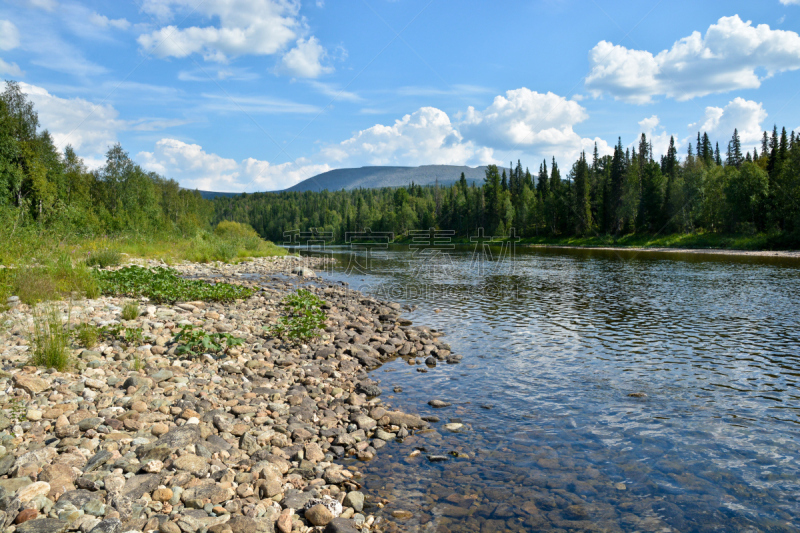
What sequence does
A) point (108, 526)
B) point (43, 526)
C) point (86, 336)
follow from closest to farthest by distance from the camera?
point (43, 526)
point (108, 526)
point (86, 336)

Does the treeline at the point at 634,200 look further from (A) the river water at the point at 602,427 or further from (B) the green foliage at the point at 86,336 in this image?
(B) the green foliage at the point at 86,336

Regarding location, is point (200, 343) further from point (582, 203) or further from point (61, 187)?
point (582, 203)

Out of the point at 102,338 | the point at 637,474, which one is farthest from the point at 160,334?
the point at 637,474

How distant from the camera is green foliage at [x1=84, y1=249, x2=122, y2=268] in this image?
21312mm

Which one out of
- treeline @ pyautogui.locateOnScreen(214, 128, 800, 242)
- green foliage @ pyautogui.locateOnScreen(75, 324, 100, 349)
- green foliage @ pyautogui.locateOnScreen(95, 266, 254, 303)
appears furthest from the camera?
treeline @ pyautogui.locateOnScreen(214, 128, 800, 242)

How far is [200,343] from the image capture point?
32.8ft

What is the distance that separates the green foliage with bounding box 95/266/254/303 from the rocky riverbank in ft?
8.73

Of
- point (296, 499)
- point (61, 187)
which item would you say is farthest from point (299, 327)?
point (61, 187)

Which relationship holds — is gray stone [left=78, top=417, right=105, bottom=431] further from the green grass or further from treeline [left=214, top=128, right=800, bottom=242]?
treeline [left=214, top=128, right=800, bottom=242]

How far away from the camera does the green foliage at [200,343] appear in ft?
31.9

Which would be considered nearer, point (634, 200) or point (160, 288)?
point (160, 288)

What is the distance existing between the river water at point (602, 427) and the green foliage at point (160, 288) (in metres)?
7.40

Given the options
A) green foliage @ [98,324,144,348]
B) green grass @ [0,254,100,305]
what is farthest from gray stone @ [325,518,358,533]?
green grass @ [0,254,100,305]

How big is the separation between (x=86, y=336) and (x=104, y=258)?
50.5 ft
